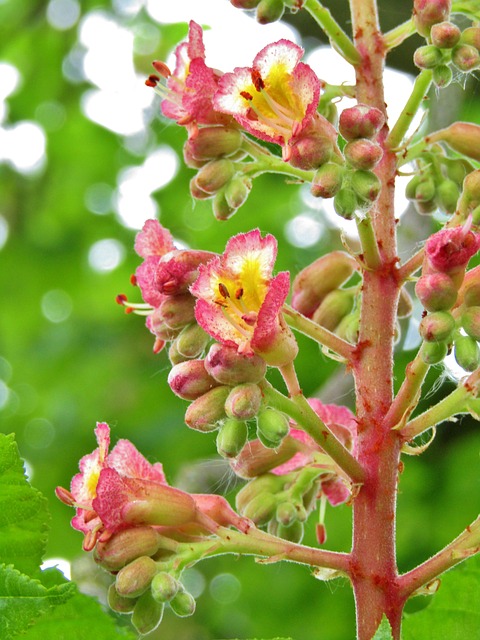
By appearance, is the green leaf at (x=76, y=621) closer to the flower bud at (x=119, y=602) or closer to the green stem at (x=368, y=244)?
the flower bud at (x=119, y=602)

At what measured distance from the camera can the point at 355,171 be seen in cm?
198

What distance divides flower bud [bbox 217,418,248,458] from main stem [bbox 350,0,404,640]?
28 centimetres

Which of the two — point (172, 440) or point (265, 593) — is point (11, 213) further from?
point (265, 593)

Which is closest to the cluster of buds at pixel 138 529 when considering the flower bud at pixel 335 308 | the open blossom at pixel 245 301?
the open blossom at pixel 245 301

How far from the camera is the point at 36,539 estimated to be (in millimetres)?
2004

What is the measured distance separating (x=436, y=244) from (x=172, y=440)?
3421mm

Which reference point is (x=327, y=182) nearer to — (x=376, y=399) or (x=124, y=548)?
(x=376, y=399)

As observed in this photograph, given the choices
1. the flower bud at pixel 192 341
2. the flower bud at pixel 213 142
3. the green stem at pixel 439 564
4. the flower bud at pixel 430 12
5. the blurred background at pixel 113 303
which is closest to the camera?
the green stem at pixel 439 564

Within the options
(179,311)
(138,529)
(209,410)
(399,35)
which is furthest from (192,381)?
(399,35)

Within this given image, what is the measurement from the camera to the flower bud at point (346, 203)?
6.41 feet

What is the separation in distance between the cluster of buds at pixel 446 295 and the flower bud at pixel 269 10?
72 centimetres

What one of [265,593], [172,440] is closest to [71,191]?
[172,440]

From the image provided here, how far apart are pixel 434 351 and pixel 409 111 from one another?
612 mm

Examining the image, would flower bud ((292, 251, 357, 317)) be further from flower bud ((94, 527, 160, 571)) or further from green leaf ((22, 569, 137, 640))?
green leaf ((22, 569, 137, 640))
